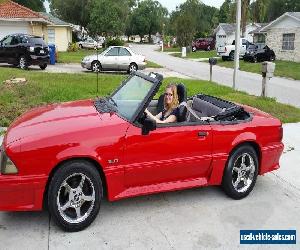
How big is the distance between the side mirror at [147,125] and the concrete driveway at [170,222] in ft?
3.26

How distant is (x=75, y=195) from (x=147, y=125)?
3.47 feet

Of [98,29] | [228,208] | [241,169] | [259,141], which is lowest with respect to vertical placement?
[228,208]

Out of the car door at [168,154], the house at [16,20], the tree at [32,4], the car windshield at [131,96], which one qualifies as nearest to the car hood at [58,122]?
the car windshield at [131,96]

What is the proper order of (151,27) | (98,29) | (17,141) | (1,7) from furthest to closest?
(151,27), (98,29), (1,7), (17,141)

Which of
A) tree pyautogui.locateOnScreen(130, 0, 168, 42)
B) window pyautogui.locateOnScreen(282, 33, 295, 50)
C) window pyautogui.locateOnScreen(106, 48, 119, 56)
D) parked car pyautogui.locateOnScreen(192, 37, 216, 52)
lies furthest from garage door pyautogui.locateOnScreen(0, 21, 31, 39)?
tree pyautogui.locateOnScreen(130, 0, 168, 42)

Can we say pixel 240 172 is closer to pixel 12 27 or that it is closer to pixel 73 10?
pixel 12 27

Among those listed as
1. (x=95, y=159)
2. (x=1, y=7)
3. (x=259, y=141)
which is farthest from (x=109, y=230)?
(x=1, y=7)

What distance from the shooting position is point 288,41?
3206cm

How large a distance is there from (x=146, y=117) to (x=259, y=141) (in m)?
1.60

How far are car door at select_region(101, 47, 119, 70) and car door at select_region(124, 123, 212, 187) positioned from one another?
16.8 m

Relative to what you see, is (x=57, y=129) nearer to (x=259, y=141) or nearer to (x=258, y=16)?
(x=259, y=141)

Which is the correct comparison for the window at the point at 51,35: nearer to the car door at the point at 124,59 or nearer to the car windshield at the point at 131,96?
the car door at the point at 124,59

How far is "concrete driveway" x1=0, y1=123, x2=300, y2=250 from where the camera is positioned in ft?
13.5

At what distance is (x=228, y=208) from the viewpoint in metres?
4.97
